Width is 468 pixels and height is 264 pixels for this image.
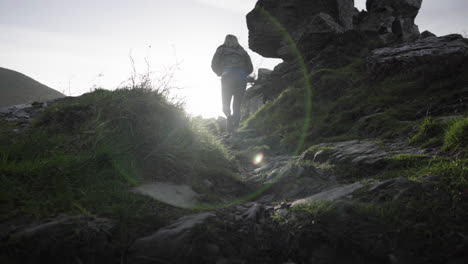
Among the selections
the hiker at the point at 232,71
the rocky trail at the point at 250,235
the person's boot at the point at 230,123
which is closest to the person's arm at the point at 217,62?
the hiker at the point at 232,71

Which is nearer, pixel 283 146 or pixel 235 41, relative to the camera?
pixel 283 146

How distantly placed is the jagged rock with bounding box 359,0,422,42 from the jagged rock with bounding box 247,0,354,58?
121 centimetres

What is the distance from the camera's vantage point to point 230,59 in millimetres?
8930

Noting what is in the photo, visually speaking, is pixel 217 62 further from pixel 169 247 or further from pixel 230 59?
pixel 169 247

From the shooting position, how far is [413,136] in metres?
3.36

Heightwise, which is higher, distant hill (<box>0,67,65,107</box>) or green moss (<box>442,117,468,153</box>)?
distant hill (<box>0,67,65,107</box>)

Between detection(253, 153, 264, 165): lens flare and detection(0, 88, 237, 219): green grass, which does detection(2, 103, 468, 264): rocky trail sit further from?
detection(253, 153, 264, 165): lens flare

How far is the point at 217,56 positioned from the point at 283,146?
4842 millimetres

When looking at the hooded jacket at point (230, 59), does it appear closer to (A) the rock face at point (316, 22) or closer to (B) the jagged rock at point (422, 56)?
(B) the jagged rock at point (422, 56)

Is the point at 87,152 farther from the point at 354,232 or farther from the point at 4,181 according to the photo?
the point at 354,232

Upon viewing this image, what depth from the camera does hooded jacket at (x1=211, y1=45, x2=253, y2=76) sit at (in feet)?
29.3

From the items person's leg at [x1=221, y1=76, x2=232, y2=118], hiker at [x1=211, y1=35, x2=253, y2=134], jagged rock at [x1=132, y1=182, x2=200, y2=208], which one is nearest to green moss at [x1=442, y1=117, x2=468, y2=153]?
jagged rock at [x1=132, y1=182, x2=200, y2=208]

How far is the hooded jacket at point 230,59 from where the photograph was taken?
8930 millimetres

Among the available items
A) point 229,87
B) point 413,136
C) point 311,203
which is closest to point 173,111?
point 311,203
